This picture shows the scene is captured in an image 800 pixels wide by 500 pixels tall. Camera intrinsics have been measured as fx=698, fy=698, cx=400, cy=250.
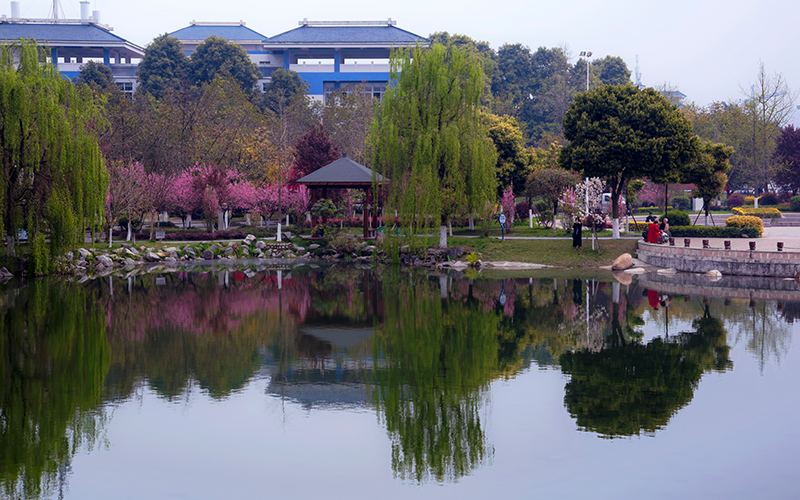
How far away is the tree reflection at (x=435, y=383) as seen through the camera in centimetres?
899

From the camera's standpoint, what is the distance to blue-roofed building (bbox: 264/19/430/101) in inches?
3258

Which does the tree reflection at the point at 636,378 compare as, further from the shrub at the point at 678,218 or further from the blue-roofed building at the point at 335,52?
the blue-roofed building at the point at 335,52

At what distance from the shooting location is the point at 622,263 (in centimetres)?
3059

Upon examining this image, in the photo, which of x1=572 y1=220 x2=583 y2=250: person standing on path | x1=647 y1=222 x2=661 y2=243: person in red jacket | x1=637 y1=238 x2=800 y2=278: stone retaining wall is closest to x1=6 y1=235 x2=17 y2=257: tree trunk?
x1=572 y1=220 x2=583 y2=250: person standing on path

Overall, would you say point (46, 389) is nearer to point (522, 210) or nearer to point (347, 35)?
point (522, 210)

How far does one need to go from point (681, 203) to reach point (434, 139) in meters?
34.1

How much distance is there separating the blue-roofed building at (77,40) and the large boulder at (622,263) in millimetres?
72768

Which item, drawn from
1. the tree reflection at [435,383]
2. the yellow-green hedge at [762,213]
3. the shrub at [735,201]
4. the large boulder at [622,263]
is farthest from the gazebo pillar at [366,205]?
the shrub at [735,201]

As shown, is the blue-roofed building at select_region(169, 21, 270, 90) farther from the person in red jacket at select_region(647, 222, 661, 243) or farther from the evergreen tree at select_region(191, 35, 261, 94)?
the person in red jacket at select_region(647, 222, 661, 243)

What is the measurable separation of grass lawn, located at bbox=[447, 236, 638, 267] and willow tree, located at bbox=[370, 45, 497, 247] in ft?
7.91

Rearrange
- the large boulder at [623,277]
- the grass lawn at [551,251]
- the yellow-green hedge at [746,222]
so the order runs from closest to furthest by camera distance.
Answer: the large boulder at [623,277] < the grass lawn at [551,251] < the yellow-green hedge at [746,222]

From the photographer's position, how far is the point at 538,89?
84938mm

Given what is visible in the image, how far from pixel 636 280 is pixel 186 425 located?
20891 mm

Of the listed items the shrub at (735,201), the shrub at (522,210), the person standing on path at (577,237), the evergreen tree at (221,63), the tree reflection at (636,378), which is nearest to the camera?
the tree reflection at (636,378)
